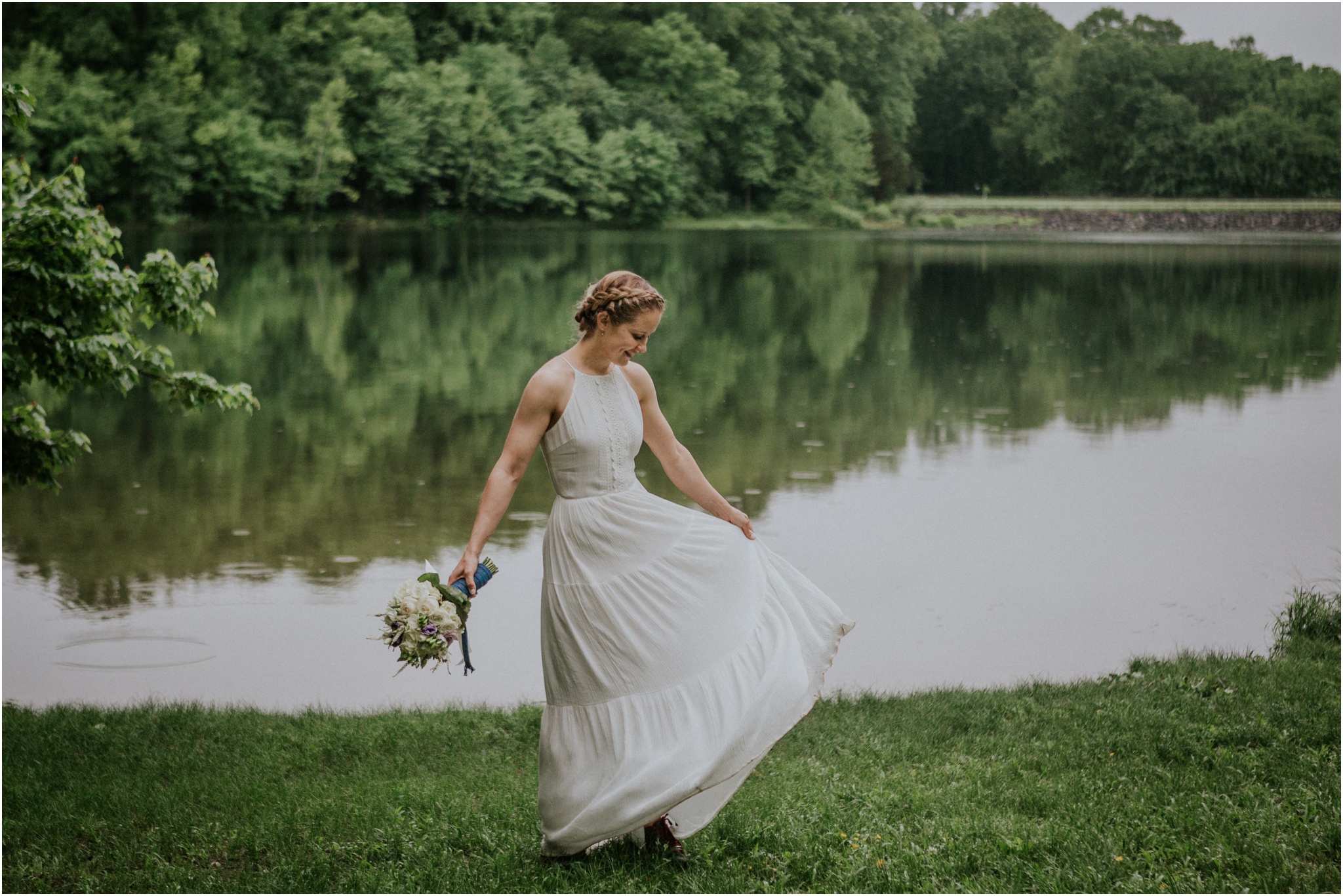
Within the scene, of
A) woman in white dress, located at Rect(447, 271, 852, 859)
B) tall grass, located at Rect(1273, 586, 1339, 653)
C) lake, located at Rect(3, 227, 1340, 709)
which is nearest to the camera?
woman in white dress, located at Rect(447, 271, 852, 859)

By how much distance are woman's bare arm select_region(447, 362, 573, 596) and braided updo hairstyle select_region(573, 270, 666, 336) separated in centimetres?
24

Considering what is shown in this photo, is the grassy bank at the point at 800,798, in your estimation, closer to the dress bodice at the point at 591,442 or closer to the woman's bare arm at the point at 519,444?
the woman's bare arm at the point at 519,444

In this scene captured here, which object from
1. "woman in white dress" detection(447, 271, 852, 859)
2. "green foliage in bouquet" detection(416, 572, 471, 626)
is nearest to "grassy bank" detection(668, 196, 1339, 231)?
"woman in white dress" detection(447, 271, 852, 859)

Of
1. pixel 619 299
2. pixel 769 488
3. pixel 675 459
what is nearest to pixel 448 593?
pixel 675 459

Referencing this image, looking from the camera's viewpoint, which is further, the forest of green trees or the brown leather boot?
the forest of green trees

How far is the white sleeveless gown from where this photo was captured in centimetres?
420

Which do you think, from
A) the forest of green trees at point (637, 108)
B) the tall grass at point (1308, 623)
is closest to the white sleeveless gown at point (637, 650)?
the tall grass at point (1308, 623)

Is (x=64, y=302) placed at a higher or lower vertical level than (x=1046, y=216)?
lower

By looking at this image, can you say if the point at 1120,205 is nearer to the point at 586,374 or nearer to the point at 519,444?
the point at 586,374

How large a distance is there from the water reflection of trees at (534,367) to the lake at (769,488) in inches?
3.5

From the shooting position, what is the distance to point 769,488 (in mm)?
13820

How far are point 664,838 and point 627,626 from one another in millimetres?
858

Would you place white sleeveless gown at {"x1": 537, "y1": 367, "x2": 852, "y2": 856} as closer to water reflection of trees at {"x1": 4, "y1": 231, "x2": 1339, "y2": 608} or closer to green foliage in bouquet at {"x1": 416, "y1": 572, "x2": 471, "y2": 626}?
green foliage in bouquet at {"x1": 416, "y1": 572, "x2": 471, "y2": 626}

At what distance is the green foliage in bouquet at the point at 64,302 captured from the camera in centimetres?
625
